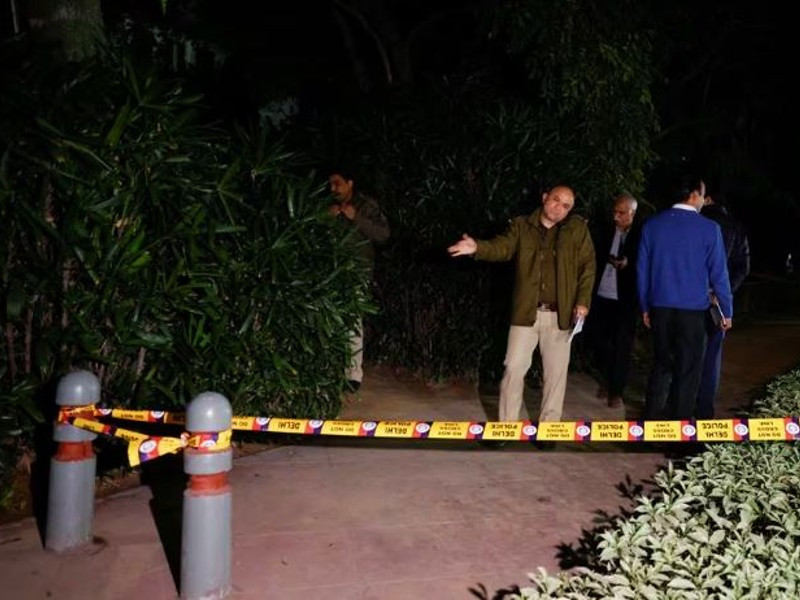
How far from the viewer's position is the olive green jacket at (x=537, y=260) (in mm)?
5594

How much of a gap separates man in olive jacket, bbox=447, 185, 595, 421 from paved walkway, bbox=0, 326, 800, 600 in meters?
0.69

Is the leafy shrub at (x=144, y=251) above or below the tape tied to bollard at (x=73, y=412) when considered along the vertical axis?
above

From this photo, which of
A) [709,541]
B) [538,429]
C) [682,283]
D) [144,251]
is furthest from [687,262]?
[144,251]

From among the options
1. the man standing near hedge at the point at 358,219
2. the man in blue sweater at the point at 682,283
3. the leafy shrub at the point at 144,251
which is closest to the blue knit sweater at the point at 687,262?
the man in blue sweater at the point at 682,283

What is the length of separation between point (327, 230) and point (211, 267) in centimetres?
104

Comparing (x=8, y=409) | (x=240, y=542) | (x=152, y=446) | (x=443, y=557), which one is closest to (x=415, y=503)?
(x=443, y=557)

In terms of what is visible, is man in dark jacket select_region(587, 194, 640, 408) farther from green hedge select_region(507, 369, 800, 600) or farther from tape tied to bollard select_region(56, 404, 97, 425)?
tape tied to bollard select_region(56, 404, 97, 425)

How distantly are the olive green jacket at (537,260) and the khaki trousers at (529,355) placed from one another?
7 cm

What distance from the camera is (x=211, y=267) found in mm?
5070

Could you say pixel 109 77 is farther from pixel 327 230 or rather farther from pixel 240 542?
pixel 240 542

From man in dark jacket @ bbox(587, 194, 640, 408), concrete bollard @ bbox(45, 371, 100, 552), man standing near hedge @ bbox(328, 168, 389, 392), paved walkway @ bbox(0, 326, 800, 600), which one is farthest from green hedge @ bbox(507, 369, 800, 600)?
man standing near hedge @ bbox(328, 168, 389, 392)

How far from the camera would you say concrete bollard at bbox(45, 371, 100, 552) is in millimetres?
3887

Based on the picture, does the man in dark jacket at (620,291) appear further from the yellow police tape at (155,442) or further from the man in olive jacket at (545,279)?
the yellow police tape at (155,442)


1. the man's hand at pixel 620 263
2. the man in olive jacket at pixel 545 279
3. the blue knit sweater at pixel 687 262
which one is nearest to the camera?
the blue knit sweater at pixel 687 262
